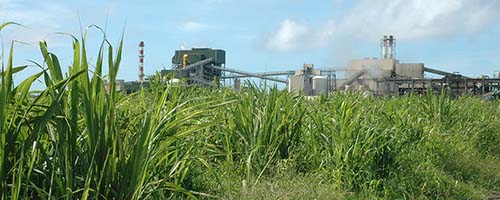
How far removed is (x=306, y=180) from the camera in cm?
530

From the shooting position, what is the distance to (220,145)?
584cm

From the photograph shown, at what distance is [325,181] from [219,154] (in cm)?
104

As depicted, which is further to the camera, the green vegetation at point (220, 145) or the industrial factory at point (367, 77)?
the industrial factory at point (367, 77)

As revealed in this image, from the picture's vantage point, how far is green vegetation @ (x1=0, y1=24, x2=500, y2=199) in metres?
3.18

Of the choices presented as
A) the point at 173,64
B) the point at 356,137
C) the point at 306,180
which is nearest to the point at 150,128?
the point at 306,180

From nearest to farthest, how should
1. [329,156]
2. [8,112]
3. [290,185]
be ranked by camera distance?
[8,112], [290,185], [329,156]

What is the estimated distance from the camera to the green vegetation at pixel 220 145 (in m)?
3.18

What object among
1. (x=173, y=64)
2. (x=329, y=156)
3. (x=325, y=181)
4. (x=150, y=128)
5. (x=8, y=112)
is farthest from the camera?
(x=173, y=64)

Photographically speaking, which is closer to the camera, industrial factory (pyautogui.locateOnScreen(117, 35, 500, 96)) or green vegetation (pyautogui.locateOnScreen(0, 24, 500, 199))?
green vegetation (pyautogui.locateOnScreen(0, 24, 500, 199))

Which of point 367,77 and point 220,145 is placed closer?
point 220,145

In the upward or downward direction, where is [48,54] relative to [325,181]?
upward

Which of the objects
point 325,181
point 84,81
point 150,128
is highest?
point 84,81

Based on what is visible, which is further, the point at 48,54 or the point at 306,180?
the point at 306,180

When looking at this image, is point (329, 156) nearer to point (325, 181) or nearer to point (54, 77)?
point (325, 181)
